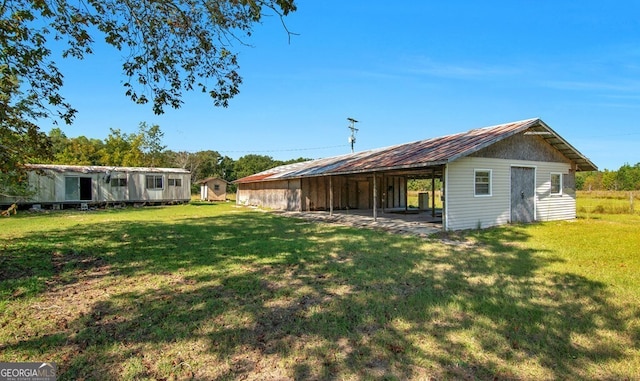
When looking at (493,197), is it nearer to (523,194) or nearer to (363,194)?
(523,194)

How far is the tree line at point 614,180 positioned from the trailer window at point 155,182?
2275 inches

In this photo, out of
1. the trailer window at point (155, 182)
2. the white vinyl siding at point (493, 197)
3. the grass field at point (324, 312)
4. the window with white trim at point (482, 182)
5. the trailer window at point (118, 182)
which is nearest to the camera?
the grass field at point (324, 312)

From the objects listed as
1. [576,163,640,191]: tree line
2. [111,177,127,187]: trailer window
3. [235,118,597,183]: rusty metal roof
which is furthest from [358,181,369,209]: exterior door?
[576,163,640,191]: tree line

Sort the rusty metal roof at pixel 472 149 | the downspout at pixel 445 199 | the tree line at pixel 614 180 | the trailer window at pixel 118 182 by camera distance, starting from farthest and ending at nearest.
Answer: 1. the tree line at pixel 614 180
2. the trailer window at pixel 118 182
3. the downspout at pixel 445 199
4. the rusty metal roof at pixel 472 149

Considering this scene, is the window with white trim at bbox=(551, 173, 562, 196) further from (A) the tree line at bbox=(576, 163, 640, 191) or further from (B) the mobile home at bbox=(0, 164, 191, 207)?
(A) the tree line at bbox=(576, 163, 640, 191)

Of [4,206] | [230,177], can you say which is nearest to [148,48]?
[4,206]

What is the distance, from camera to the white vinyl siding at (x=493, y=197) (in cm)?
1145

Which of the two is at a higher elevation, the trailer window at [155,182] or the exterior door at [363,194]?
the trailer window at [155,182]

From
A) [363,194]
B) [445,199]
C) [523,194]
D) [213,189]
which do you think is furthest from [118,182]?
[523,194]

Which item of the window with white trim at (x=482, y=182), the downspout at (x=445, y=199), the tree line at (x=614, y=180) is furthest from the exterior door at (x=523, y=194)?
the tree line at (x=614, y=180)

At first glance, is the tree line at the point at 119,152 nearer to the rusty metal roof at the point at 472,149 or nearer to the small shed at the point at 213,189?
the small shed at the point at 213,189

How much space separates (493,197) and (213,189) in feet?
98.0

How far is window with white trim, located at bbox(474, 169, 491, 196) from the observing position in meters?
12.2

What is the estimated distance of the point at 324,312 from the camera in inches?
167
